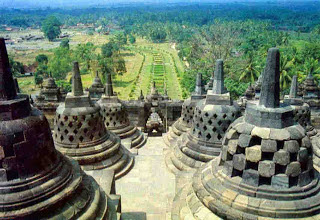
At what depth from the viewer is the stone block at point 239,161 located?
521 centimetres

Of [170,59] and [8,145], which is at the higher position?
[8,145]

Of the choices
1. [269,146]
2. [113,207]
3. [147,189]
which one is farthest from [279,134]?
[147,189]

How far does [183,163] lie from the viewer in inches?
407

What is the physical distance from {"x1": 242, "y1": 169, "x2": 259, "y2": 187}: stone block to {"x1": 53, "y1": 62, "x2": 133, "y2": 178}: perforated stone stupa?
6.07 meters

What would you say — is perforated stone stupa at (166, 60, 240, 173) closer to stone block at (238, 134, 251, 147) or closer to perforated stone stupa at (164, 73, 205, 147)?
perforated stone stupa at (164, 73, 205, 147)

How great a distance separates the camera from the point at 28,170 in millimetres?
5309

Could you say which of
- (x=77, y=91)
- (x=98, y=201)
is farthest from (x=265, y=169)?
(x=77, y=91)

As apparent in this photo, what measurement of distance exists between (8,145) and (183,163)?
20.9ft

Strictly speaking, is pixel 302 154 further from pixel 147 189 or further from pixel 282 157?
pixel 147 189

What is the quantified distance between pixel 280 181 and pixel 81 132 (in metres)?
6.77

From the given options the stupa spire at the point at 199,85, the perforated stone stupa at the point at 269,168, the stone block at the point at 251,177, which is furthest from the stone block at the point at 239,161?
the stupa spire at the point at 199,85

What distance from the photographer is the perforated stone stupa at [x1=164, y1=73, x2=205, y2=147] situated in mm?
12562

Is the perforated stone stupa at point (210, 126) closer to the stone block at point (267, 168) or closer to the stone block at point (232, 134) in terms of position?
the stone block at point (232, 134)

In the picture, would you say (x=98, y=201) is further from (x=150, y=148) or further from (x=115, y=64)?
(x=115, y=64)
